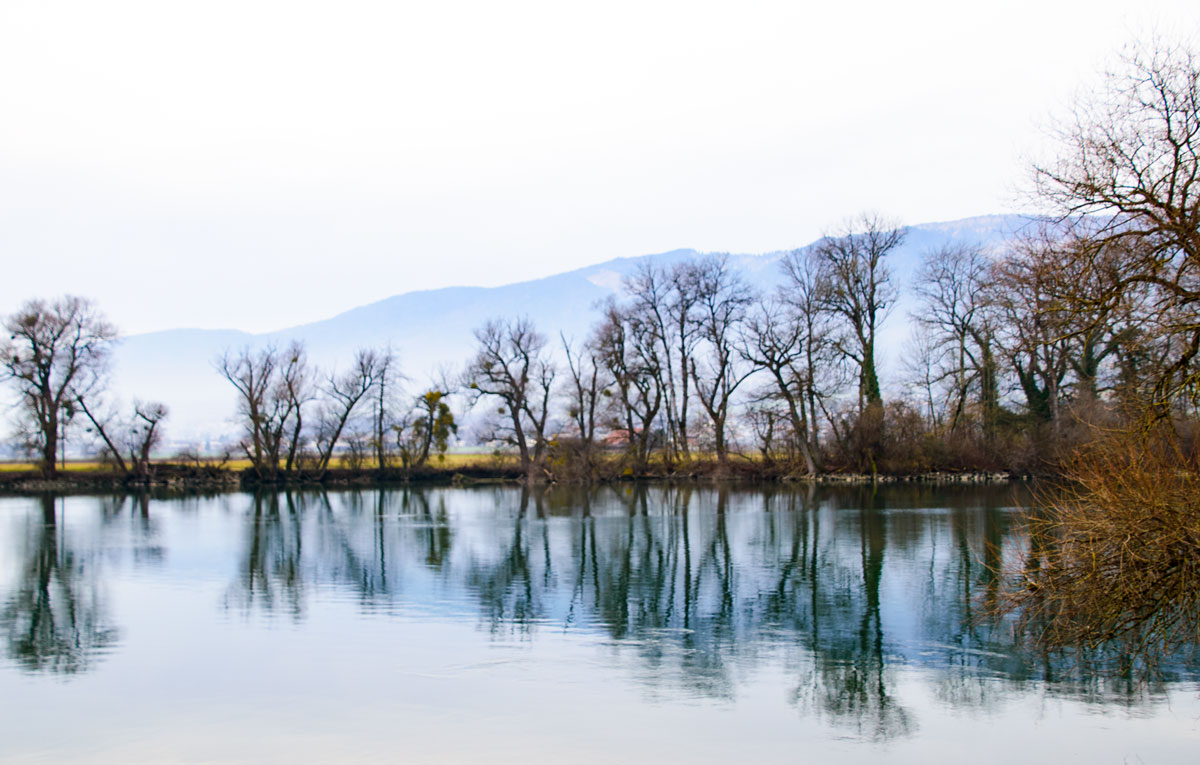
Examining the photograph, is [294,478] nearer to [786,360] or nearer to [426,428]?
[426,428]

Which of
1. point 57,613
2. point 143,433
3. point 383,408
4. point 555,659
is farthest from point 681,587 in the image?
point 143,433

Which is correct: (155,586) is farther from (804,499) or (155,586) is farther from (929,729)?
(804,499)

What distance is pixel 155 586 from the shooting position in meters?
20.4

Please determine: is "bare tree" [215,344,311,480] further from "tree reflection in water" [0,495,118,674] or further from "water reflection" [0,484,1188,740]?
"tree reflection in water" [0,495,118,674]

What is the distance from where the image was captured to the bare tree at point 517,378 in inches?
2327

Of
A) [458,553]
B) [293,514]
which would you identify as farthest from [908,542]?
[293,514]

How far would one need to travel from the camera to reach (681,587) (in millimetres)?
19016

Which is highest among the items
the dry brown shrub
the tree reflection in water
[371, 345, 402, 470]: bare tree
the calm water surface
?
[371, 345, 402, 470]: bare tree

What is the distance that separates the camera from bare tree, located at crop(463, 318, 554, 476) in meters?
59.1

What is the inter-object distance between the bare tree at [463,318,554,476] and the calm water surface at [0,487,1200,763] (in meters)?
32.0

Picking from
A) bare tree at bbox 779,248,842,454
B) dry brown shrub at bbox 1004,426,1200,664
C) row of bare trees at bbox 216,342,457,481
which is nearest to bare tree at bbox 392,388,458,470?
row of bare trees at bbox 216,342,457,481

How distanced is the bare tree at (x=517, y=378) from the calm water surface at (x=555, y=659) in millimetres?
32010

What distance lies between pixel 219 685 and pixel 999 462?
4646 cm

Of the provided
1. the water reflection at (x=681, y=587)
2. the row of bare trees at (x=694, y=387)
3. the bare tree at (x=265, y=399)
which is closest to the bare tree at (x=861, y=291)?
the row of bare trees at (x=694, y=387)
